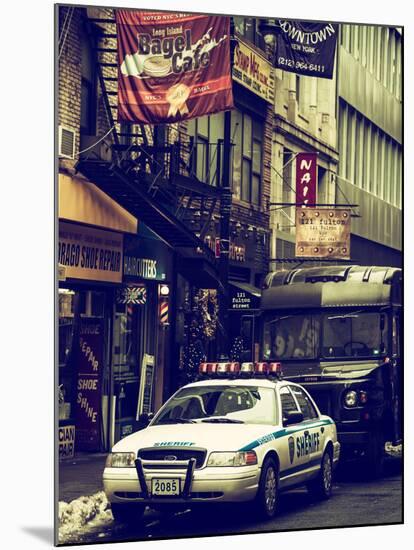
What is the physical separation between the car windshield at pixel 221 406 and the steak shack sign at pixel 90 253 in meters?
1.52

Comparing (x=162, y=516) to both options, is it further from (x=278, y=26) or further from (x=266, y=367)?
(x=278, y=26)

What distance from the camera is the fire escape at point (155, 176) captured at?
15977 mm

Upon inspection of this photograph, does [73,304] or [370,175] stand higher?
[370,175]

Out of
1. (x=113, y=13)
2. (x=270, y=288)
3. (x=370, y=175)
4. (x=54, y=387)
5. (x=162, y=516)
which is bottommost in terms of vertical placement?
(x=162, y=516)

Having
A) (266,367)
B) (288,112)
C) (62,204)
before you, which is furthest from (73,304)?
(288,112)

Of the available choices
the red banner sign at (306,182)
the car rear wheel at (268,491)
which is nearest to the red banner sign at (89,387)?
the car rear wheel at (268,491)

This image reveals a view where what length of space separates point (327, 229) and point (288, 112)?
4.82 feet

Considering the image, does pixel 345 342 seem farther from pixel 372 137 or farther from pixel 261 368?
pixel 372 137

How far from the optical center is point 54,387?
1502cm

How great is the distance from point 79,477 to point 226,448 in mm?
1545

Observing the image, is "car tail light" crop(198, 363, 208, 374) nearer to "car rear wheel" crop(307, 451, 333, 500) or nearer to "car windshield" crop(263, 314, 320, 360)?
"car windshield" crop(263, 314, 320, 360)

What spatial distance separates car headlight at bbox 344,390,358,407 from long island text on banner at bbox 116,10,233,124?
3773mm

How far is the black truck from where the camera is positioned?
683 inches


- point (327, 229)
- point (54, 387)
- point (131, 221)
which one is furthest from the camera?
point (327, 229)
